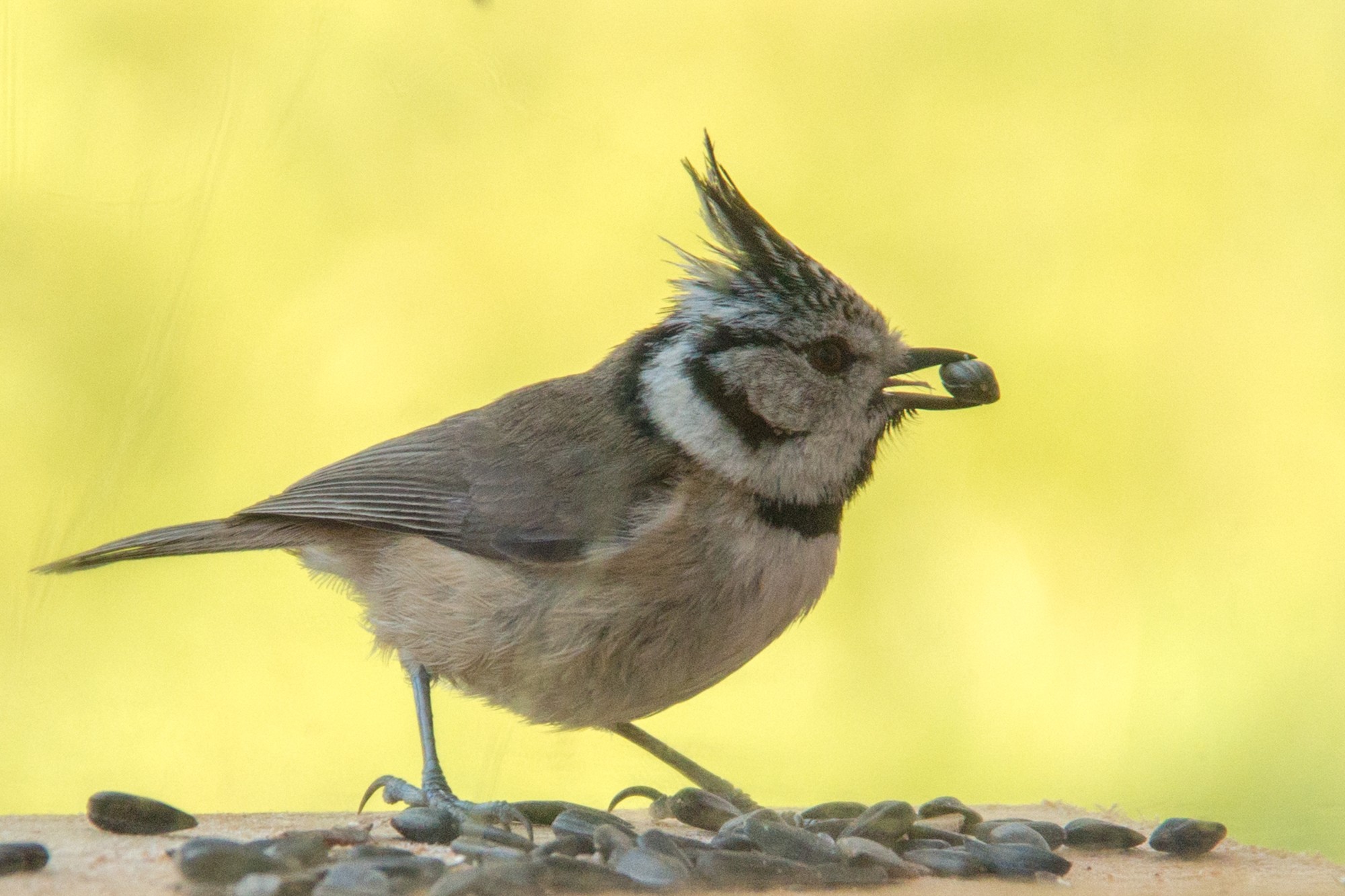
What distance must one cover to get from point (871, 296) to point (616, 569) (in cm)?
67

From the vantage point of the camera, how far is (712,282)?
2.19m

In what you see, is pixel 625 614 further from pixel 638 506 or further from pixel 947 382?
pixel 947 382

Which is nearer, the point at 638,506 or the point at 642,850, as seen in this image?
the point at 642,850

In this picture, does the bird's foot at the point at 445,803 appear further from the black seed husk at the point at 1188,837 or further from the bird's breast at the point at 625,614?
the black seed husk at the point at 1188,837

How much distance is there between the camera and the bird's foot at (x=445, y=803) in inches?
76.5

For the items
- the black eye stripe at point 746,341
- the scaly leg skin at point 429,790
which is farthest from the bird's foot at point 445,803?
the black eye stripe at point 746,341

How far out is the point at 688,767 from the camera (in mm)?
2377

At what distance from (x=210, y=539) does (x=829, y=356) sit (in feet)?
3.79

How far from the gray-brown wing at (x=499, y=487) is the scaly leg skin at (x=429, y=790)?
0.93 ft

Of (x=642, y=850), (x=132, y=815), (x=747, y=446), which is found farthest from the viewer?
(x=747, y=446)

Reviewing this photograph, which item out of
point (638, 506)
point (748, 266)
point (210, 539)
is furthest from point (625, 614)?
point (210, 539)

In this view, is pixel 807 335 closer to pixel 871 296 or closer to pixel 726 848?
pixel 871 296

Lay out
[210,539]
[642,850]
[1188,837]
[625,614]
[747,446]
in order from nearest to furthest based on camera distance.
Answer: [642,850]
[1188,837]
[625,614]
[747,446]
[210,539]

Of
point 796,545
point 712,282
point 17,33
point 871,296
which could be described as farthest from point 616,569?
point 17,33
